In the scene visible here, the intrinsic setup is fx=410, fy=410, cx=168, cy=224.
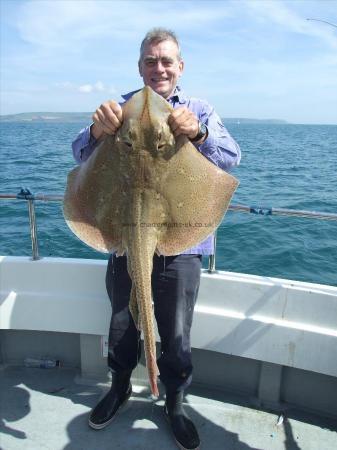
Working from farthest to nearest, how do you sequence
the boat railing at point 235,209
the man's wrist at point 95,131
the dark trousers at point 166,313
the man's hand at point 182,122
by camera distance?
the boat railing at point 235,209 < the dark trousers at point 166,313 < the man's wrist at point 95,131 < the man's hand at point 182,122

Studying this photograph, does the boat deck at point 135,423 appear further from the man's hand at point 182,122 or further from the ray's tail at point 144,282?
the man's hand at point 182,122

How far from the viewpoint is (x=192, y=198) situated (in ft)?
8.20

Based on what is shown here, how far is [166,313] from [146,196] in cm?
114

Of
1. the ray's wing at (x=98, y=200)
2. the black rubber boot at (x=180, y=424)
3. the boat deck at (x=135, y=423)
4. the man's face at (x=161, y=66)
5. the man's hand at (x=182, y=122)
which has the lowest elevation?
the boat deck at (x=135, y=423)

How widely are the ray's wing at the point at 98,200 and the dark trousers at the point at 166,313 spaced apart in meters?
0.60

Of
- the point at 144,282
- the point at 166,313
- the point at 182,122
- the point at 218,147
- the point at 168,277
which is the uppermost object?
the point at 182,122

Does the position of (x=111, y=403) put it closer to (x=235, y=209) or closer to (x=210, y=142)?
(x=235, y=209)

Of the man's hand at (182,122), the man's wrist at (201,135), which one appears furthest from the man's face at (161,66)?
the man's hand at (182,122)

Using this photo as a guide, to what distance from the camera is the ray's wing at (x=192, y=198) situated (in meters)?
2.46

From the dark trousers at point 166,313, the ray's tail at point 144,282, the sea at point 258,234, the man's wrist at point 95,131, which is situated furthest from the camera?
the sea at point 258,234

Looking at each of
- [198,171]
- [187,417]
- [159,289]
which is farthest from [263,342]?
[198,171]

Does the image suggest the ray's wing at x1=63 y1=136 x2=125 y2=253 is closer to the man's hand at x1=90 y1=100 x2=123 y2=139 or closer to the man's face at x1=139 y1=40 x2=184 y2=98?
the man's hand at x1=90 y1=100 x2=123 y2=139

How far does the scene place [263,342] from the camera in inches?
141

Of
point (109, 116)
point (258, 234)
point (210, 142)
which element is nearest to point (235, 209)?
point (210, 142)
